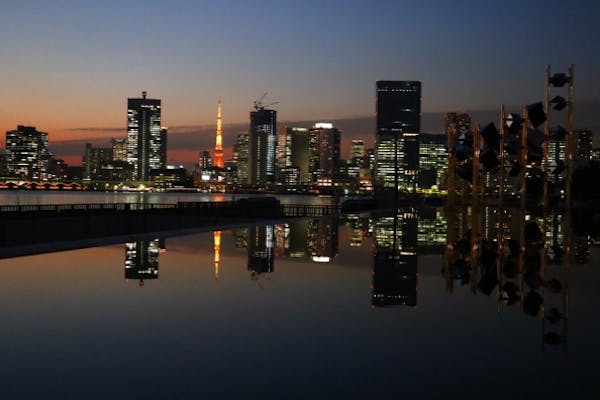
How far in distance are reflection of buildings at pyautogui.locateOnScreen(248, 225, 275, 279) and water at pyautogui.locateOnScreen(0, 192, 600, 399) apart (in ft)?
0.65


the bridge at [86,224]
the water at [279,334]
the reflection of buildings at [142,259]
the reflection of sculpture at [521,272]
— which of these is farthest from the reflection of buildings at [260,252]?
the reflection of sculpture at [521,272]

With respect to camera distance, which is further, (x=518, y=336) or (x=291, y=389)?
(x=518, y=336)

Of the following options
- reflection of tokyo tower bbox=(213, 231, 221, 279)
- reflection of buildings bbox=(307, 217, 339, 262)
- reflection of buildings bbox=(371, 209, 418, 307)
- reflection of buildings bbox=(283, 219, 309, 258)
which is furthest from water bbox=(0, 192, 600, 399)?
reflection of buildings bbox=(283, 219, 309, 258)

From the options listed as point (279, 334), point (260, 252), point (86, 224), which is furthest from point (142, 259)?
point (279, 334)

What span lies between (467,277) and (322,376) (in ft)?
31.1

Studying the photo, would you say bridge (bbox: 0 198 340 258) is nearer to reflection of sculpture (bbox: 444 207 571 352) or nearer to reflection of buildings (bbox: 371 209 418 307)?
reflection of buildings (bbox: 371 209 418 307)

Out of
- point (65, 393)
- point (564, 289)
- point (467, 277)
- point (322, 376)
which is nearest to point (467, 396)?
point (322, 376)

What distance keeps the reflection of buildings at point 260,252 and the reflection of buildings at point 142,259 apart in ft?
8.09

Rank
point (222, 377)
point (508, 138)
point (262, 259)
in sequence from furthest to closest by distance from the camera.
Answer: point (508, 138)
point (262, 259)
point (222, 377)

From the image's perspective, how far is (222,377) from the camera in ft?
23.6

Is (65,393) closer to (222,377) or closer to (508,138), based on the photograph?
(222,377)

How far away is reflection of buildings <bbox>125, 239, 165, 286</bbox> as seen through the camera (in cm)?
1614

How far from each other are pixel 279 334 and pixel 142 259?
10.9 metres

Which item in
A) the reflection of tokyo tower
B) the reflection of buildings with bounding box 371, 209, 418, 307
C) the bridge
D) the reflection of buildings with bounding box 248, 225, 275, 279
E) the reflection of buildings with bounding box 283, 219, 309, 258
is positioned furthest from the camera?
the bridge
